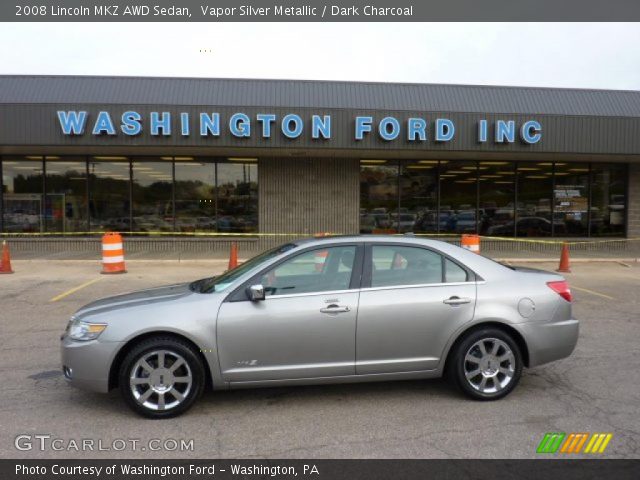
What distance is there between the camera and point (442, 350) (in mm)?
4633

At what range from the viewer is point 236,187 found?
1738 cm

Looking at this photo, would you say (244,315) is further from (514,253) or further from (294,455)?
(514,253)

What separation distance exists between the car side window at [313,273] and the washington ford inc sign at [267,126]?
1009 cm

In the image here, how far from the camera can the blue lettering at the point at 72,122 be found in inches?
555

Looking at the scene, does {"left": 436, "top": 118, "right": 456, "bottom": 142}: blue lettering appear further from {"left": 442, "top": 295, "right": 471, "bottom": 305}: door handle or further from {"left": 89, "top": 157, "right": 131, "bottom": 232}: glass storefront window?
{"left": 442, "top": 295, "right": 471, "bottom": 305}: door handle

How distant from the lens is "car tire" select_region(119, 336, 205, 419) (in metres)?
4.25

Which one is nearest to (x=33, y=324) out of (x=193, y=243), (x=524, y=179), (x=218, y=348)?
(x=218, y=348)

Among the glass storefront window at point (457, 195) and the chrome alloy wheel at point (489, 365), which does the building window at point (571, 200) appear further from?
the chrome alloy wheel at point (489, 365)

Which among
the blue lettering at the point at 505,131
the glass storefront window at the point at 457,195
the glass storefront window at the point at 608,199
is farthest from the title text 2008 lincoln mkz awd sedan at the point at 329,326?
the glass storefront window at the point at 608,199

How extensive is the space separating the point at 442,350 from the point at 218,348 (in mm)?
1916
